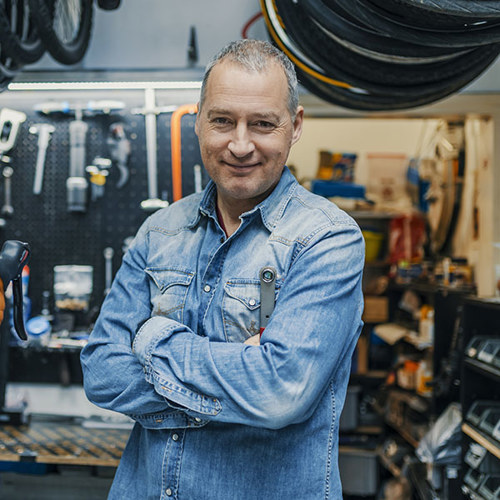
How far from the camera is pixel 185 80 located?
3.08 meters

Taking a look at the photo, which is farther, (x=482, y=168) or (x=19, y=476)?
(x=482, y=168)

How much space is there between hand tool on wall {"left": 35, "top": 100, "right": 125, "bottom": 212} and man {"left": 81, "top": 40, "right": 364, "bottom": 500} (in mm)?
1729

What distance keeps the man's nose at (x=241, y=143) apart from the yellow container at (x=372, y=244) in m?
4.55

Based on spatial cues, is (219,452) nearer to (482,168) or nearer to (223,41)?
(223,41)

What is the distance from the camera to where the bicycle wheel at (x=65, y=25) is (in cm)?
236

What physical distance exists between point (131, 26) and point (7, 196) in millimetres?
1146

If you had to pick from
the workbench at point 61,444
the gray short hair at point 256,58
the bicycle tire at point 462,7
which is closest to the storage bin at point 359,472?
the workbench at point 61,444

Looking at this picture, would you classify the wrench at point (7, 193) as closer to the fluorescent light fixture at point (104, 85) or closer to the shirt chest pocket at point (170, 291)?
the fluorescent light fixture at point (104, 85)

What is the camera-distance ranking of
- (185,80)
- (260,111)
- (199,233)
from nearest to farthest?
(260,111), (199,233), (185,80)

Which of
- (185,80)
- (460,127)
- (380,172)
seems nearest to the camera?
(185,80)

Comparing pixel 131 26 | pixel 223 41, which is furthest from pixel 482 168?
pixel 131 26

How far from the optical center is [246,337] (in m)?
1.43

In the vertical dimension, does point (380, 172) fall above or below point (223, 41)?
below

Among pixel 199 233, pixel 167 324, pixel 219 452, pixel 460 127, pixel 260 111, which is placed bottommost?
pixel 219 452
